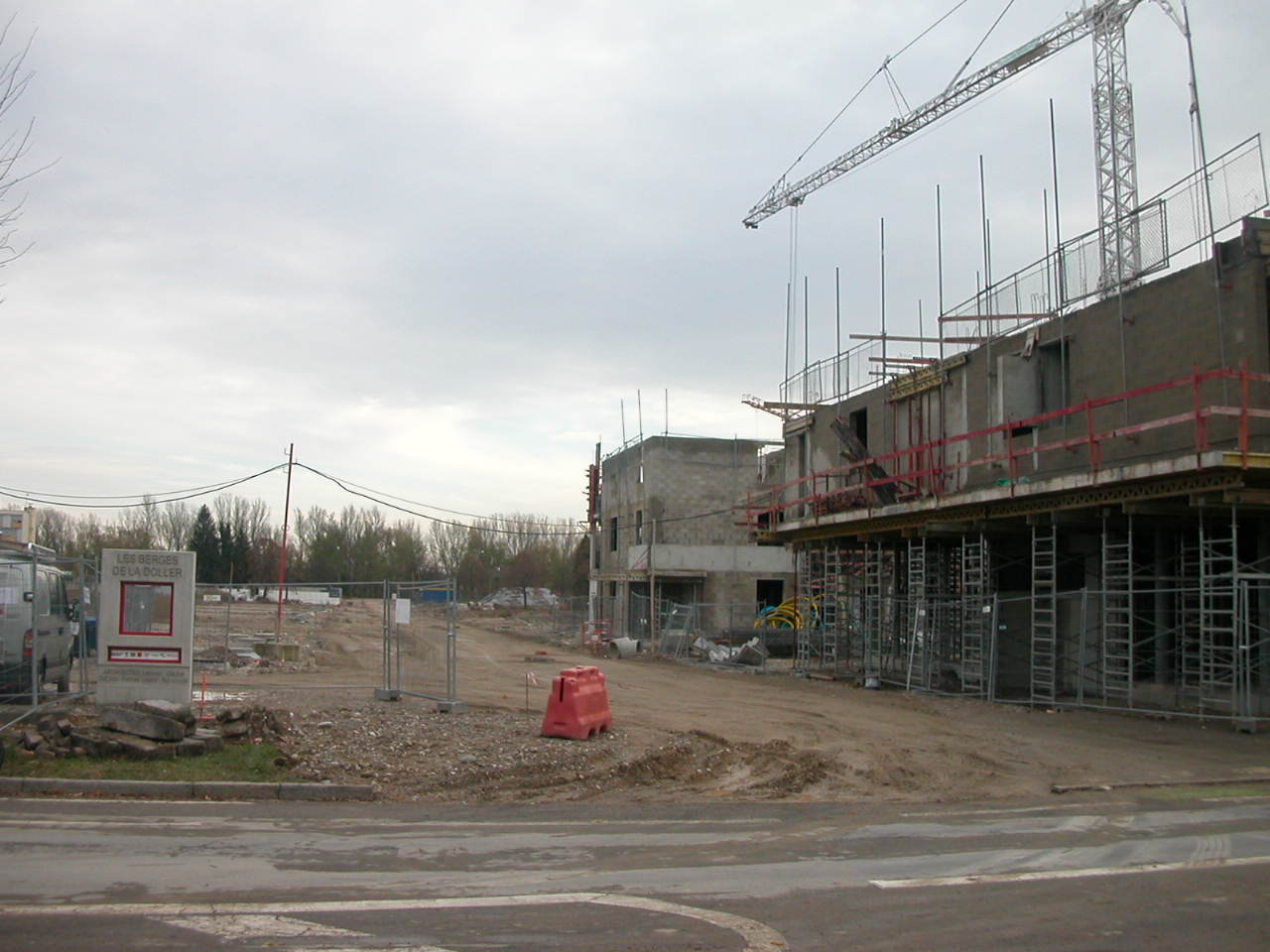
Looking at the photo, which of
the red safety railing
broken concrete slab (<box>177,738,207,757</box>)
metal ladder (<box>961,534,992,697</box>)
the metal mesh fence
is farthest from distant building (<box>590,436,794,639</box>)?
broken concrete slab (<box>177,738,207,757</box>)

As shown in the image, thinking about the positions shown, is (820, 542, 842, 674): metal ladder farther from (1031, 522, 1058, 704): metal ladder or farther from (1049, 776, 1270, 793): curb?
(1049, 776, 1270, 793): curb

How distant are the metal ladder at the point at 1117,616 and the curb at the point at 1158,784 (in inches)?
265

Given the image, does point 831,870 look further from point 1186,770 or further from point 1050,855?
point 1186,770

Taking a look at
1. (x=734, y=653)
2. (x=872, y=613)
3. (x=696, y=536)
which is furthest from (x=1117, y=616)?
(x=696, y=536)

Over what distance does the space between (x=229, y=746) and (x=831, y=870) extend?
26.5ft

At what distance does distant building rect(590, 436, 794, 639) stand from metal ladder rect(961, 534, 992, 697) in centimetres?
2540

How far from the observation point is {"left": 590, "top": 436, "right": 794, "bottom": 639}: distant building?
5544 cm

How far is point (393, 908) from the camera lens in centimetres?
697

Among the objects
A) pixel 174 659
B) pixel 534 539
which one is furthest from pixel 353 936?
pixel 534 539

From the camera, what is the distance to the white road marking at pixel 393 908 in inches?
261

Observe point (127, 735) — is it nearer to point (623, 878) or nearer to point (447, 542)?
point (623, 878)

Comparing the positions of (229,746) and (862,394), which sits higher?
(862,394)

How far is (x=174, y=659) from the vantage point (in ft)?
48.4

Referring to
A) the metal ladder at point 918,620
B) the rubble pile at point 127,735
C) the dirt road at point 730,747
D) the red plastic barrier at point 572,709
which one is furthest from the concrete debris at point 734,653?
the rubble pile at point 127,735
